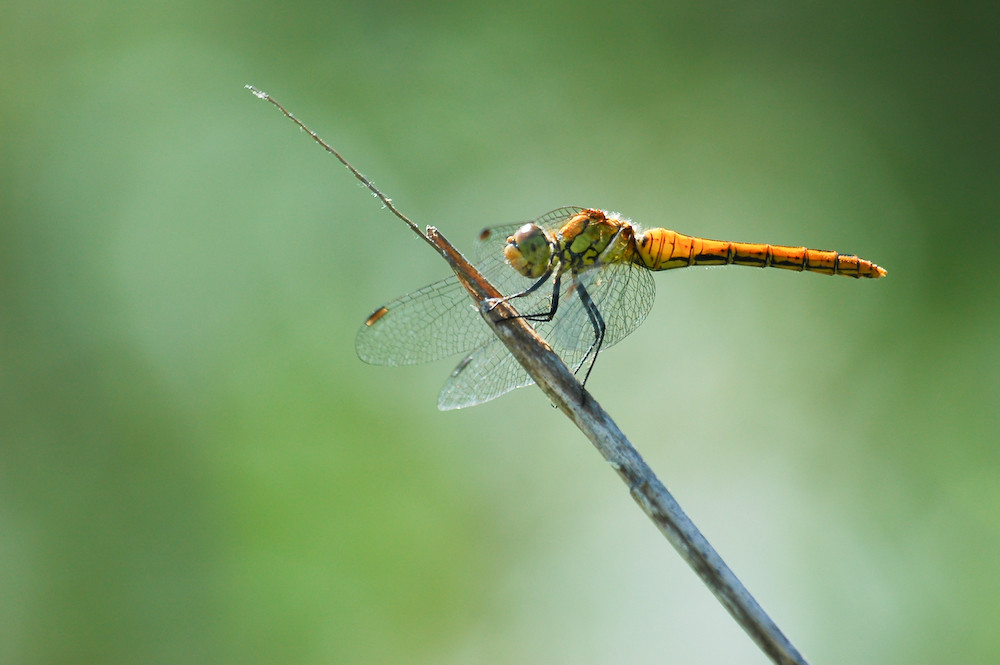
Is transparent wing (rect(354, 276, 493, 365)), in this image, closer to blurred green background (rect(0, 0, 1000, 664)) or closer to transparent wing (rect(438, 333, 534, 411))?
transparent wing (rect(438, 333, 534, 411))

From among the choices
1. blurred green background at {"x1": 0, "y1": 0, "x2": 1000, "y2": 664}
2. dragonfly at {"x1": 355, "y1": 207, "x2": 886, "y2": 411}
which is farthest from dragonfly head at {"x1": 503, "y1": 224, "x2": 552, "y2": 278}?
blurred green background at {"x1": 0, "y1": 0, "x2": 1000, "y2": 664}

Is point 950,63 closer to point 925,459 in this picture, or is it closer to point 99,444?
point 925,459

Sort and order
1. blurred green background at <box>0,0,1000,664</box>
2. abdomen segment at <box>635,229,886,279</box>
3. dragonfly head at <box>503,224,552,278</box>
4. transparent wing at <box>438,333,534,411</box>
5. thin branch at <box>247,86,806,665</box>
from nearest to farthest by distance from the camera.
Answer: thin branch at <box>247,86,806,665</box> < transparent wing at <box>438,333,534,411</box> < dragonfly head at <box>503,224,552,278</box> < abdomen segment at <box>635,229,886,279</box> < blurred green background at <box>0,0,1000,664</box>

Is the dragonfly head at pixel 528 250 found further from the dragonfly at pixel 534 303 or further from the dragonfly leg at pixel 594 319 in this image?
the dragonfly leg at pixel 594 319

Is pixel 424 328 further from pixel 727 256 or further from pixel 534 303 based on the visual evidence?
pixel 727 256

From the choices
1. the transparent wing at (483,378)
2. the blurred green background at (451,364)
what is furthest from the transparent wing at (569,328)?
the blurred green background at (451,364)

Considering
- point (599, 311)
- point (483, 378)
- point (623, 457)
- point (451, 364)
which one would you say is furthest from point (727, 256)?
point (451, 364)
